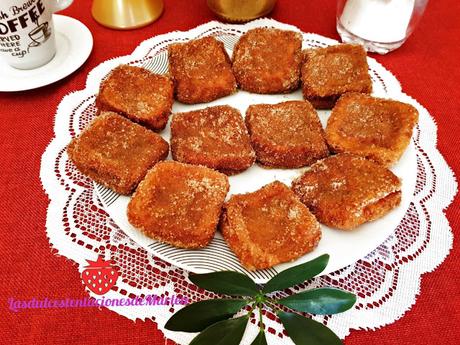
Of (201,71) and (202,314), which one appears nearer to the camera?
(202,314)

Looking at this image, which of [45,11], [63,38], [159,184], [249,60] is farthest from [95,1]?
[159,184]

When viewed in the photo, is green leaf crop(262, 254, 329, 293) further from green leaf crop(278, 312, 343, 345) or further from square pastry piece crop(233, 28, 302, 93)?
square pastry piece crop(233, 28, 302, 93)

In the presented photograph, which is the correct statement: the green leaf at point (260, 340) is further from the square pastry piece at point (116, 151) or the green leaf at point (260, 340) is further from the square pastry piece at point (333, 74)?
the square pastry piece at point (333, 74)

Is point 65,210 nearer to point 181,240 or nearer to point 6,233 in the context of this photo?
A: point 6,233

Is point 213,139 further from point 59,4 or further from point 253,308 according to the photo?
point 59,4

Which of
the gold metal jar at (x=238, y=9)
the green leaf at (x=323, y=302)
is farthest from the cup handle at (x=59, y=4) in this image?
the green leaf at (x=323, y=302)

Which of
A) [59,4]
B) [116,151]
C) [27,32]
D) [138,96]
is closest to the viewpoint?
[116,151]

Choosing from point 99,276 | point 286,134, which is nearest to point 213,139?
point 286,134
